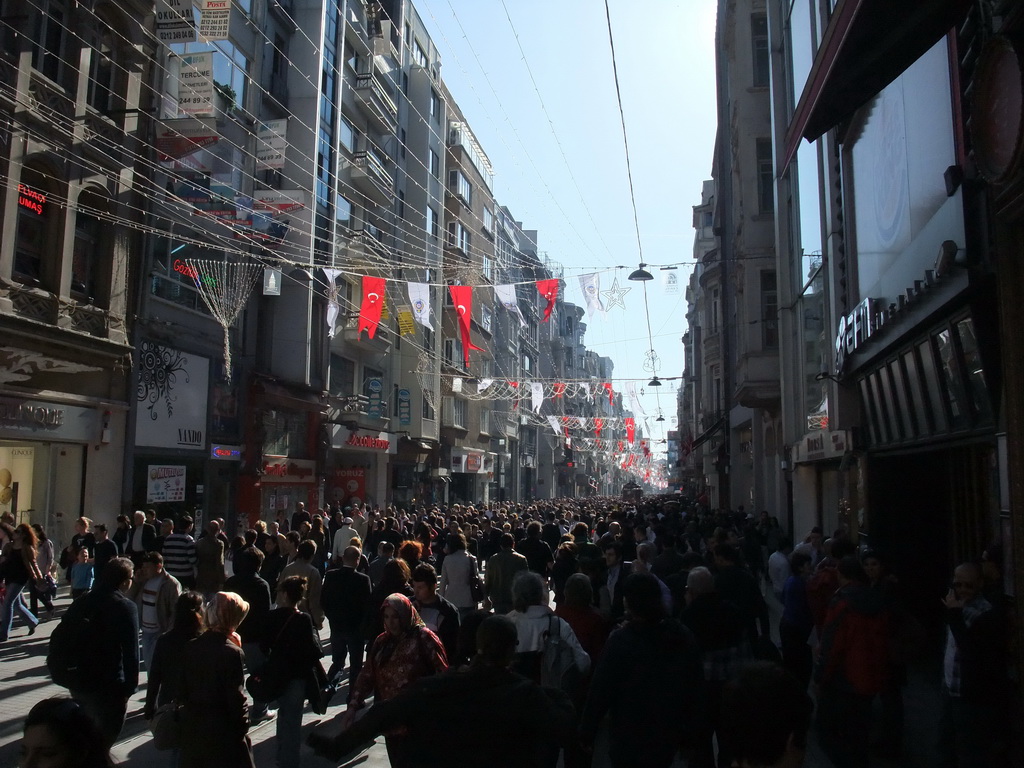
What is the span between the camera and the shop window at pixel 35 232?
1655cm

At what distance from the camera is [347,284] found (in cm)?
3116

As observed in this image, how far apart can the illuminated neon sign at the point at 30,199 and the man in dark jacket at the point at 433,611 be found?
1351 cm

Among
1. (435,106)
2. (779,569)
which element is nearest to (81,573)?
(779,569)

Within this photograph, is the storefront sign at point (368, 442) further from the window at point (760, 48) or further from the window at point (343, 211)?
the window at point (760, 48)

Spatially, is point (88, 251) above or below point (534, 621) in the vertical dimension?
above

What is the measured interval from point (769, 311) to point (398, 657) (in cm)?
2141

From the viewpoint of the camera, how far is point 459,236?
45125 millimetres

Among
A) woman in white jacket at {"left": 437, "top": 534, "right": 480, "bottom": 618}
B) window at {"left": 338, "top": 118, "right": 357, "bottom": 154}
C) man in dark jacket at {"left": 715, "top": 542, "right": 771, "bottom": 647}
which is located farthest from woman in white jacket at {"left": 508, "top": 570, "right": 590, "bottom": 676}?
window at {"left": 338, "top": 118, "right": 357, "bottom": 154}

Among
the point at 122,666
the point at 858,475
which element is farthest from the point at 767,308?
the point at 122,666

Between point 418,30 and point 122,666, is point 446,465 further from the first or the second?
point 122,666

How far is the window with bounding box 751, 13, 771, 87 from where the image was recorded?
1008 inches

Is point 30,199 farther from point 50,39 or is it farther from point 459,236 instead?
point 459,236

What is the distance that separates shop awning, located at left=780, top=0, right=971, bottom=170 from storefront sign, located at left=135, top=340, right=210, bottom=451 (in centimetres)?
1526

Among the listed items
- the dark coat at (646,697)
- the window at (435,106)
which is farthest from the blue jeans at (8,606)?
the window at (435,106)
